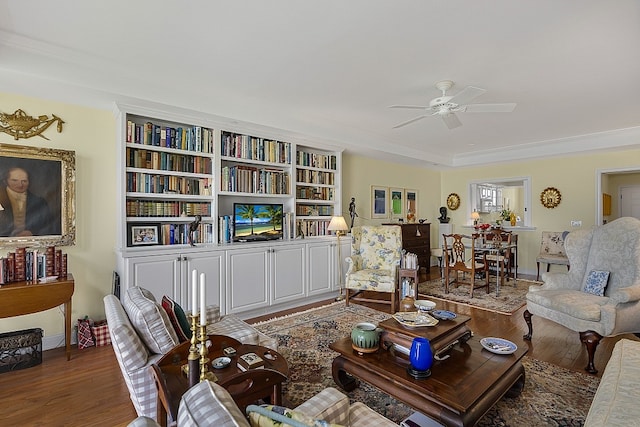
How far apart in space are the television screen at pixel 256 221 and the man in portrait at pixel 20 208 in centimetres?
185

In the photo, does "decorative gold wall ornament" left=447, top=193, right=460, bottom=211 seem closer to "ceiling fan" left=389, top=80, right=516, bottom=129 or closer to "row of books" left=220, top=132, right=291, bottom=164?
"ceiling fan" left=389, top=80, right=516, bottom=129

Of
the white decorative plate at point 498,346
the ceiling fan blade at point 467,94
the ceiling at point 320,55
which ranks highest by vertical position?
the ceiling at point 320,55

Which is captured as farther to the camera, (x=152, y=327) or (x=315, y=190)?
(x=315, y=190)

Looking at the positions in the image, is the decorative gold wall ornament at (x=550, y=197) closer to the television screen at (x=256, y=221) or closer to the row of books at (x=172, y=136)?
the television screen at (x=256, y=221)

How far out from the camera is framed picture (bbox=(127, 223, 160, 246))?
3.38 metres

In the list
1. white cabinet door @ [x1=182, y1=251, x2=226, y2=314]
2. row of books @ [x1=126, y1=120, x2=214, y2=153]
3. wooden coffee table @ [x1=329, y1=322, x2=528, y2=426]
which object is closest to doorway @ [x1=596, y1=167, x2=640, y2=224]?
wooden coffee table @ [x1=329, y1=322, x2=528, y2=426]

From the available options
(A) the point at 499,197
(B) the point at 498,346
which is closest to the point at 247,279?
(B) the point at 498,346

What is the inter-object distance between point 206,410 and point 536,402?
7.71 feet

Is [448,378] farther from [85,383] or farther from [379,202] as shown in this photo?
[379,202]

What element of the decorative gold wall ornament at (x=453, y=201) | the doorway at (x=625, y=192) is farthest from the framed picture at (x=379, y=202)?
the doorway at (x=625, y=192)

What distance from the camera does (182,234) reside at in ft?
12.1

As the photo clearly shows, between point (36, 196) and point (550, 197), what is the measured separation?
8.05 m

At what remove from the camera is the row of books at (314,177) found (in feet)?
15.9

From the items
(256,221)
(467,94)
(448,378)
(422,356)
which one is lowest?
(448,378)
